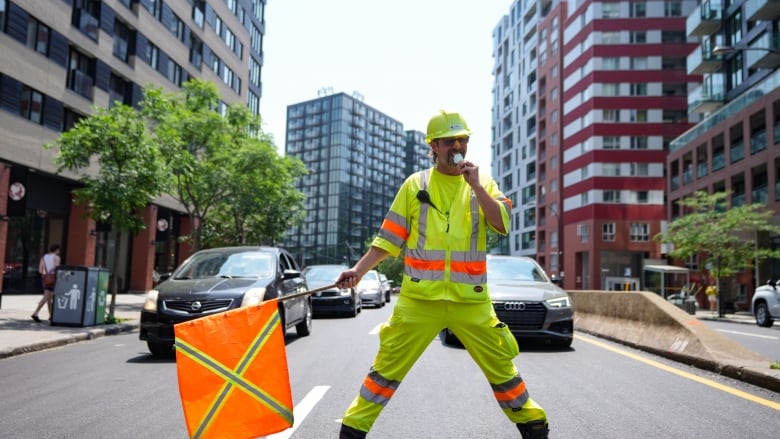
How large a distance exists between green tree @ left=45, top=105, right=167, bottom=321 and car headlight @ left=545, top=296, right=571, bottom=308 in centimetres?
966

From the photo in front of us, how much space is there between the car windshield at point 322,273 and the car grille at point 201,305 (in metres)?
9.81

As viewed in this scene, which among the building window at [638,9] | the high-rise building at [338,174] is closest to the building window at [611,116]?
the building window at [638,9]

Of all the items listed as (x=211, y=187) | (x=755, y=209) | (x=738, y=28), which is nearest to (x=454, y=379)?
(x=211, y=187)

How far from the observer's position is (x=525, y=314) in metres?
9.23

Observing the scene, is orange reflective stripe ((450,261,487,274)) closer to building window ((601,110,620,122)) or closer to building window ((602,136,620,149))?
building window ((602,136,620,149))

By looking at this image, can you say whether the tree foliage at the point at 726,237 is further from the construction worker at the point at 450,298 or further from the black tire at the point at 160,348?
the construction worker at the point at 450,298

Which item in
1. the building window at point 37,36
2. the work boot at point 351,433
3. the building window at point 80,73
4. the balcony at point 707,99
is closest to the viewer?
the work boot at point 351,433

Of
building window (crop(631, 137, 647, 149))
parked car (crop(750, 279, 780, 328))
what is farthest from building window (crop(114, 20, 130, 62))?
building window (crop(631, 137, 647, 149))

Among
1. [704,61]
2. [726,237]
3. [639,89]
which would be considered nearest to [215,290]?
[726,237]

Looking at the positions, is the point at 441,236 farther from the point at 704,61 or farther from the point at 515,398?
the point at 704,61

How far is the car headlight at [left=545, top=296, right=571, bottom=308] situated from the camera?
30.6ft

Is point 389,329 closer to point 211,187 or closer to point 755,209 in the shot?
point 211,187

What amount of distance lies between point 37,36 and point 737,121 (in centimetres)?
3515

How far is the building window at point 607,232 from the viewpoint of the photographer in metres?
53.8
